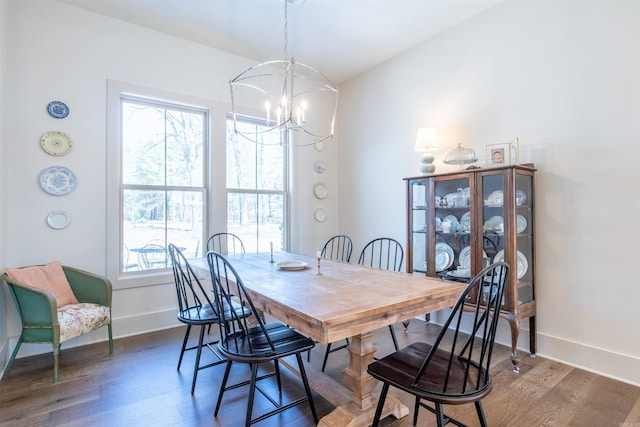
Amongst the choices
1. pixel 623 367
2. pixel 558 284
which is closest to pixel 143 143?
pixel 558 284

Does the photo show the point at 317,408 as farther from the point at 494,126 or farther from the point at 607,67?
the point at 607,67

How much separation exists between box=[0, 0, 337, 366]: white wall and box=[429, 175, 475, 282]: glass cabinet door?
2738 millimetres

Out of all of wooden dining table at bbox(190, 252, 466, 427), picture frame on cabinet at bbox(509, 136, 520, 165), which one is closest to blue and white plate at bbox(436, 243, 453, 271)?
picture frame on cabinet at bbox(509, 136, 520, 165)

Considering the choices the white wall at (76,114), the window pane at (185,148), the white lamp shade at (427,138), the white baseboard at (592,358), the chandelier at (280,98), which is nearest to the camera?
the white baseboard at (592,358)

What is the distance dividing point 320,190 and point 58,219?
2.90m

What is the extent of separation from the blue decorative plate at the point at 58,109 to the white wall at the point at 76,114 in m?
0.04

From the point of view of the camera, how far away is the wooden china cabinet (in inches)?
102

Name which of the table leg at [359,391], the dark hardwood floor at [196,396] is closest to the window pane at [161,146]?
the dark hardwood floor at [196,396]

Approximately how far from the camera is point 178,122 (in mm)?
3645

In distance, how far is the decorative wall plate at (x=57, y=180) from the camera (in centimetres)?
286

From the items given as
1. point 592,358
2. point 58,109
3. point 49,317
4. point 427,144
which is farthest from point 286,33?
point 592,358

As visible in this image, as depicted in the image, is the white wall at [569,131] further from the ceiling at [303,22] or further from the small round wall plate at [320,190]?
the small round wall plate at [320,190]

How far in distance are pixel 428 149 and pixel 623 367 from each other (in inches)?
88.6

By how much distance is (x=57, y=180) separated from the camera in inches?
115
